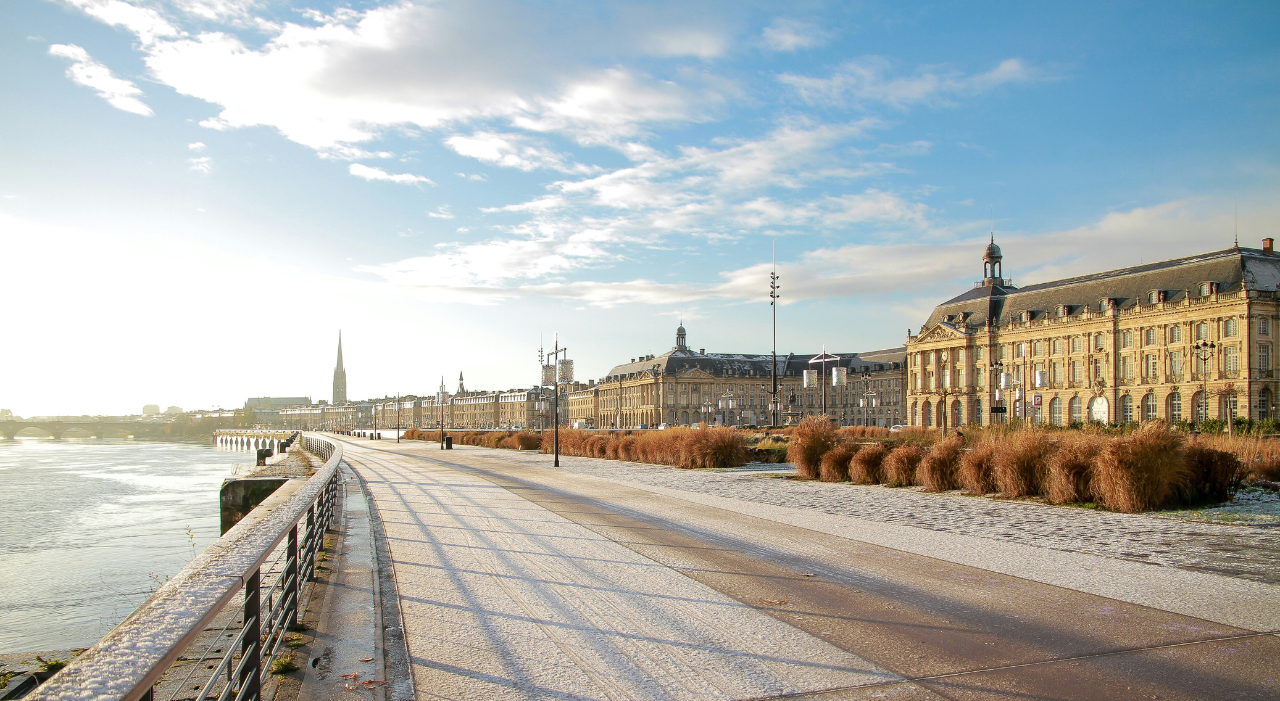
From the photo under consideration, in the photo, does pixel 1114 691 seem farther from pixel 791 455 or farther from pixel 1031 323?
pixel 1031 323

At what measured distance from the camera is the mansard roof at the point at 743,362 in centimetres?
13400

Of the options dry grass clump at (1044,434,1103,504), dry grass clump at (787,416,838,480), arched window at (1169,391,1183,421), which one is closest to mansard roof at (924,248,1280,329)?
arched window at (1169,391,1183,421)

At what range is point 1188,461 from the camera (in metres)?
14.1

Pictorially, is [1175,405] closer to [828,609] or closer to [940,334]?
[940,334]

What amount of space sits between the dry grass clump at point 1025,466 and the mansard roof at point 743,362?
11365 centimetres

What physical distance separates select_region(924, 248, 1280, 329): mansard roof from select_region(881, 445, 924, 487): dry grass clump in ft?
205

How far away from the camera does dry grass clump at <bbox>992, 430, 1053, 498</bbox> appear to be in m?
15.8

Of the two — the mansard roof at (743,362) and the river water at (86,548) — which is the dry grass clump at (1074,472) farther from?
the mansard roof at (743,362)

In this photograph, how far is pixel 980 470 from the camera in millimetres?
16656

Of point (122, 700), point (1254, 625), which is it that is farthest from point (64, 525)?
point (1254, 625)

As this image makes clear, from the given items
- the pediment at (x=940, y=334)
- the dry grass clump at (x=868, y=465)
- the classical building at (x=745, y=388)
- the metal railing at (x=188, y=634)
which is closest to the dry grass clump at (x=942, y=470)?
the dry grass clump at (x=868, y=465)

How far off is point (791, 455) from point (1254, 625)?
17.0 metres

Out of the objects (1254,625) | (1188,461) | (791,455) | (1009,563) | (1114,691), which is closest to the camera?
(1114,691)

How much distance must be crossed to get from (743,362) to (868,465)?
12764cm
